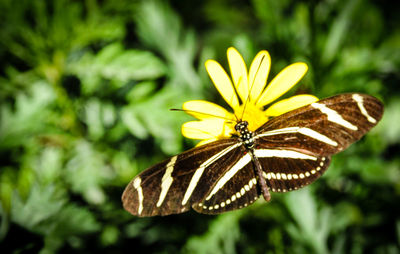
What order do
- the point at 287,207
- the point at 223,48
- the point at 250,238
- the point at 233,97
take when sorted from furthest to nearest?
the point at 223,48 → the point at 250,238 → the point at 287,207 → the point at 233,97

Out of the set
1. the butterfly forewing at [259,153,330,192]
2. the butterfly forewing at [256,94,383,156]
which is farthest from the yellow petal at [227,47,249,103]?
the butterfly forewing at [259,153,330,192]

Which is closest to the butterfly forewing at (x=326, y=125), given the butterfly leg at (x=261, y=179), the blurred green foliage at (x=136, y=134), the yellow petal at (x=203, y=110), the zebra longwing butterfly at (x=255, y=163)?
the zebra longwing butterfly at (x=255, y=163)

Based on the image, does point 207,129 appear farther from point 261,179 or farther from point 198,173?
point 261,179

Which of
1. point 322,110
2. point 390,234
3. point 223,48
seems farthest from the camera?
point 223,48

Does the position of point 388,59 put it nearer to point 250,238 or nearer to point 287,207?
point 287,207

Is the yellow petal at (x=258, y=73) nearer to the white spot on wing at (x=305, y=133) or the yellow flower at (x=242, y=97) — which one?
the yellow flower at (x=242, y=97)

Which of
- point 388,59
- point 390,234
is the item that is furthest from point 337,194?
point 388,59

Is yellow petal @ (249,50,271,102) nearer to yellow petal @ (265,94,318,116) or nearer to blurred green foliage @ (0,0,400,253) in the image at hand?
yellow petal @ (265,94,318,116)
